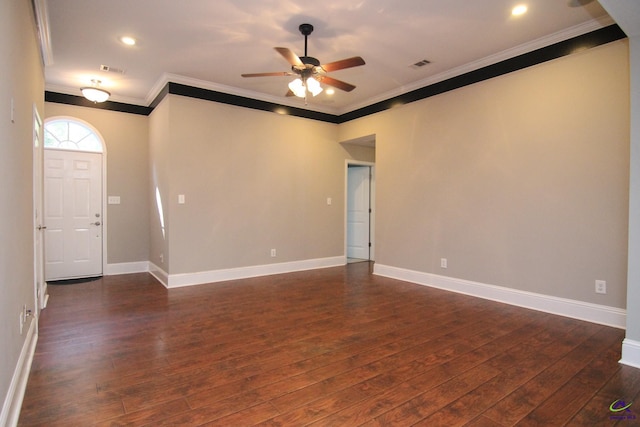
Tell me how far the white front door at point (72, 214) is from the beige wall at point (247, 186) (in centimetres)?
98

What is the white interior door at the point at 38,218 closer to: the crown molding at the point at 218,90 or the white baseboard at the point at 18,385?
the white baseboard at the point at 18,385

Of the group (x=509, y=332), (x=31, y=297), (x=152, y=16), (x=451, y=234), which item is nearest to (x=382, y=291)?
(x=451, y=234)

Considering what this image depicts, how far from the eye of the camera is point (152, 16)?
3.32m

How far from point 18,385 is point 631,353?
13.9 feet

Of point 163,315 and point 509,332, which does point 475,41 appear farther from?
point 163,315

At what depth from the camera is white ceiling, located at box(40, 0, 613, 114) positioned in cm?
318

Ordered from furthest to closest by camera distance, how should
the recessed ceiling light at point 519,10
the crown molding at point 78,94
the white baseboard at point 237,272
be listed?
the crown molding at point 78,94
the white baseboard at point 237,272
the recessed ceiling light at point 519,10

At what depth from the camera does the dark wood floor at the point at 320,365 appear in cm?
197

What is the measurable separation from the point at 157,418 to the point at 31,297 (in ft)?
6.26

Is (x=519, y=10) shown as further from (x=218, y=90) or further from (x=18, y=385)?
(x=18, y=385)

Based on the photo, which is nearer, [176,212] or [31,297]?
[31,297]

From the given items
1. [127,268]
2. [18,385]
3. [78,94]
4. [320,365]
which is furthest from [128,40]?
[320,365]

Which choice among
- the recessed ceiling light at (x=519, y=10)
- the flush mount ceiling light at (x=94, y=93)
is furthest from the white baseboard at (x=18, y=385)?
the recessed ceiling light at (x=519, y=10)

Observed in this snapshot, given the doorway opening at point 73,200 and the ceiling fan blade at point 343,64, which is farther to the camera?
the doorway opening at point 73,200
